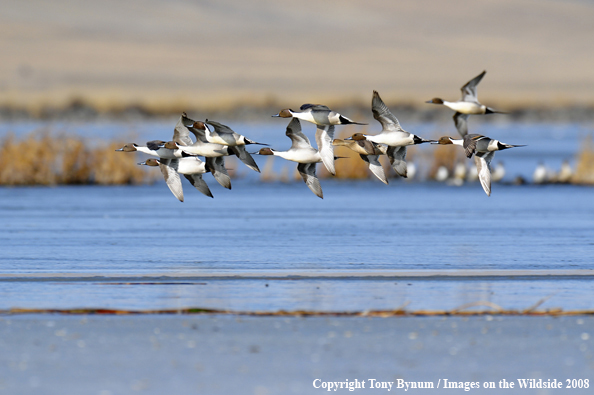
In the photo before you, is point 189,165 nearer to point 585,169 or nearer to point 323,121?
point 323,121

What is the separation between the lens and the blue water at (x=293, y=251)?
12.8 meters

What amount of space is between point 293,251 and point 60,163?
23.4 meters

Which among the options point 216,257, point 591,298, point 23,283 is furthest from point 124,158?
point 591,298

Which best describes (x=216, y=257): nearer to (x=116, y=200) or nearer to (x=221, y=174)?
(x=221, y=174)

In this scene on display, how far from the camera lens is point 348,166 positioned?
40438mm

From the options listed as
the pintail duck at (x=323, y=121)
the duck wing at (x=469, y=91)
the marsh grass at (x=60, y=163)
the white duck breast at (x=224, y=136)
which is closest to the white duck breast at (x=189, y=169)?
the white duck breast at (x=224, y=136)

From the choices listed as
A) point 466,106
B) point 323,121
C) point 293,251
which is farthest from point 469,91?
point 293,251

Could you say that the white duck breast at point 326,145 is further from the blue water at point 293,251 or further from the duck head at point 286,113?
the blue water at point 293,251

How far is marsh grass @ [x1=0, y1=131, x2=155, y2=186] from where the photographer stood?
3638 cm

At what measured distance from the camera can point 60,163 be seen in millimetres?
39312

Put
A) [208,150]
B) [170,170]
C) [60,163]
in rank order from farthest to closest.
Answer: [60,163] → [170,170] → [208,150]

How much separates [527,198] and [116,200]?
13827 mm

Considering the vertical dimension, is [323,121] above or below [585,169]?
above

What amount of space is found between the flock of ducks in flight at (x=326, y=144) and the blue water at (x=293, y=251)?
18.5ft
